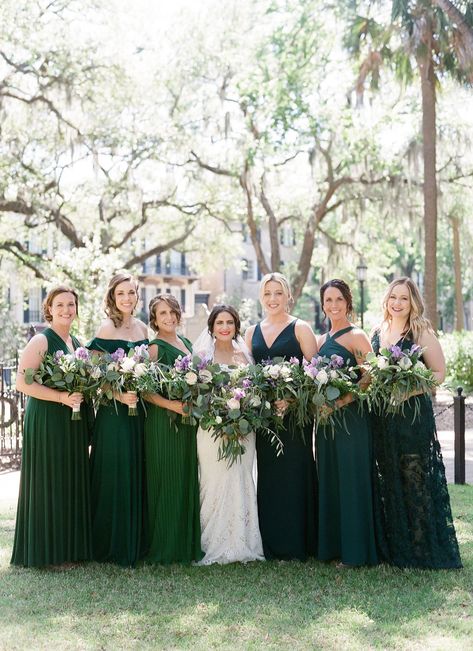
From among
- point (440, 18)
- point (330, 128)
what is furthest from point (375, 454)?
point (330, 128)

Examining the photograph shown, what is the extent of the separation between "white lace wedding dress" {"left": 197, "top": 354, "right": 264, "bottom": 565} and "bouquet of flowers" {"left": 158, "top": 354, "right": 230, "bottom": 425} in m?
0.42

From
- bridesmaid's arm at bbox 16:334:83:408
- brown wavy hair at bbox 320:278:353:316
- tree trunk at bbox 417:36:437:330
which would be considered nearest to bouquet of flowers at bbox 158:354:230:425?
bridesmaid's arm at bbox 16:334:83:408

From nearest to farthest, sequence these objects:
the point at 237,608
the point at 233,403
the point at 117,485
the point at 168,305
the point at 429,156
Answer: the point at 237,608 → the point at 233,403 → the point at 117,485 → the point at 168,305 → the point at 429,156

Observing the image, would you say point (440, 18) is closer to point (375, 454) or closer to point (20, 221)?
point (375, 454)

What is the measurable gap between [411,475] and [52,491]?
2.70 m

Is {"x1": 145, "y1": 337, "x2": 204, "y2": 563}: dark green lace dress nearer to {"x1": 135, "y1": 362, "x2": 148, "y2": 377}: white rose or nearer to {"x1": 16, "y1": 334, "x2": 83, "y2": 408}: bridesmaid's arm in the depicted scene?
{"x1": 135, "y1": 362, "x2": 148, "y2": 377}: white rose

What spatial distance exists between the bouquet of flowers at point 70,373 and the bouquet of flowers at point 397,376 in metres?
2.02

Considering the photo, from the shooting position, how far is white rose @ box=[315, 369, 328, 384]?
562cm

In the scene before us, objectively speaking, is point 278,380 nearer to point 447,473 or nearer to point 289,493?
point 289,493

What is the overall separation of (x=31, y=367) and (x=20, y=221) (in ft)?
67.7

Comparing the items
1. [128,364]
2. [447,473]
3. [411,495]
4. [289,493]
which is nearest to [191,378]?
[128,364]

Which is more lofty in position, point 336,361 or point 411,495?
point 336,361

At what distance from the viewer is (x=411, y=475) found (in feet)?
19.4

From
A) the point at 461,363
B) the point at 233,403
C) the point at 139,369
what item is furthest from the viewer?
the point at 461,363
